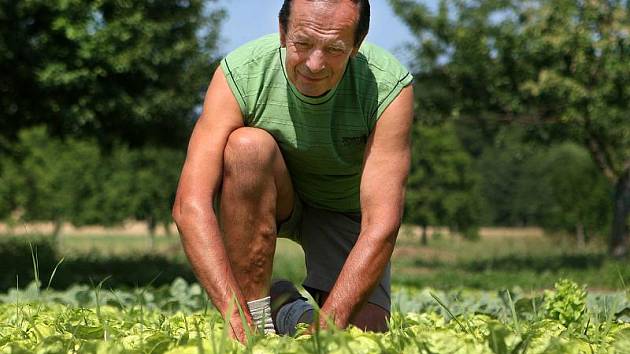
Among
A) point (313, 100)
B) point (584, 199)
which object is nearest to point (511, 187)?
point (584, 199)

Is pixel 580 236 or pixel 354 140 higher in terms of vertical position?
pixel 354 140

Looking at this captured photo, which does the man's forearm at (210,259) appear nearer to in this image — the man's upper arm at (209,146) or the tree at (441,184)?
the man's upper arm at (209,146)

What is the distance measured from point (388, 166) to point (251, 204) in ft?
1.69

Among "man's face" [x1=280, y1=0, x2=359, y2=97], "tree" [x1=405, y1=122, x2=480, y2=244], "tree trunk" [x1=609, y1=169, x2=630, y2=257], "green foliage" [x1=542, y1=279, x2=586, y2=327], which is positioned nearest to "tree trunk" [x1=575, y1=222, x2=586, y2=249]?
"tree" [x1=405, y1=122, x2=480, y2=244]

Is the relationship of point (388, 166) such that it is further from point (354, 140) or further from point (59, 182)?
point (59, 182)

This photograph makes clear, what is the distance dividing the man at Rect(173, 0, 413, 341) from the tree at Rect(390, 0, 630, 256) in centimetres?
1194

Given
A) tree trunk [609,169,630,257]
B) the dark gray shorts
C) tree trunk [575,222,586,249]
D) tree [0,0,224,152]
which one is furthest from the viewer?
tree trunk [575,222,586,249]

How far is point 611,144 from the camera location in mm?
16250

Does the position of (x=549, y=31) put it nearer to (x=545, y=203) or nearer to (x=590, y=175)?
(x=590, y=175)

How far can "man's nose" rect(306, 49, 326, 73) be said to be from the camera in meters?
2.65

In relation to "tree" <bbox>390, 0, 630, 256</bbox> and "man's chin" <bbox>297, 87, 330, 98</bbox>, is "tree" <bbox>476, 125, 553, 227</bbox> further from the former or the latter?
"man's chin" <bbox>297, 87, 330, 98</bbox>

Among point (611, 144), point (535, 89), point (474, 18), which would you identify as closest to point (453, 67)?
point (474, 18)

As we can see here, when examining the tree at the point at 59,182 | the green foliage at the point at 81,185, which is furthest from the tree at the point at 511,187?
the tree at the point at 59,182

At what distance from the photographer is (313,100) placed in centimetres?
297
